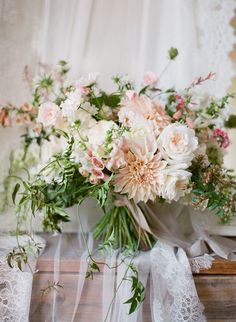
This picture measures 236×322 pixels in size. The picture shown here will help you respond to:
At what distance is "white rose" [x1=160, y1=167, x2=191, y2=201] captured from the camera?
2.70 feet

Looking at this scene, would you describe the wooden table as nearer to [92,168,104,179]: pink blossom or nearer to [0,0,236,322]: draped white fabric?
[92,168,104,179]: pink blossom

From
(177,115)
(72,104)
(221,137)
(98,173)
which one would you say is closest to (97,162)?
(98,173)

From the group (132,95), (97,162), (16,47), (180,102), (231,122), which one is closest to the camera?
(97,162)

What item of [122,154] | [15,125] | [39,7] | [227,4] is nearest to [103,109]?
[122,154]

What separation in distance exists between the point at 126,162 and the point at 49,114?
251mm

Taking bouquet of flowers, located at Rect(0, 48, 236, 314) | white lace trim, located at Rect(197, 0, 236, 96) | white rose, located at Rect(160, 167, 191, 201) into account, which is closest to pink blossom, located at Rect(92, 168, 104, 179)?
bouquet of flowers, located at Rect(0, 48, 236, 314)

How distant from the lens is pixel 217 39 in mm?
1171

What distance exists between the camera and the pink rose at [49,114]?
3.06ft

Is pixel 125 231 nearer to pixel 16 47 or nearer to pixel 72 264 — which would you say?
pixel 72 264

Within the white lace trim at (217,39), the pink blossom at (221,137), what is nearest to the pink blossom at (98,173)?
the pink blossom at (221,137)

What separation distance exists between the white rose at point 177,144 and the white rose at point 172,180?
0.02 metres

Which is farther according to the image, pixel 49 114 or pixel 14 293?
pixel 49 114

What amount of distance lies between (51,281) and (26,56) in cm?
67

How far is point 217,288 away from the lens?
891 mm
